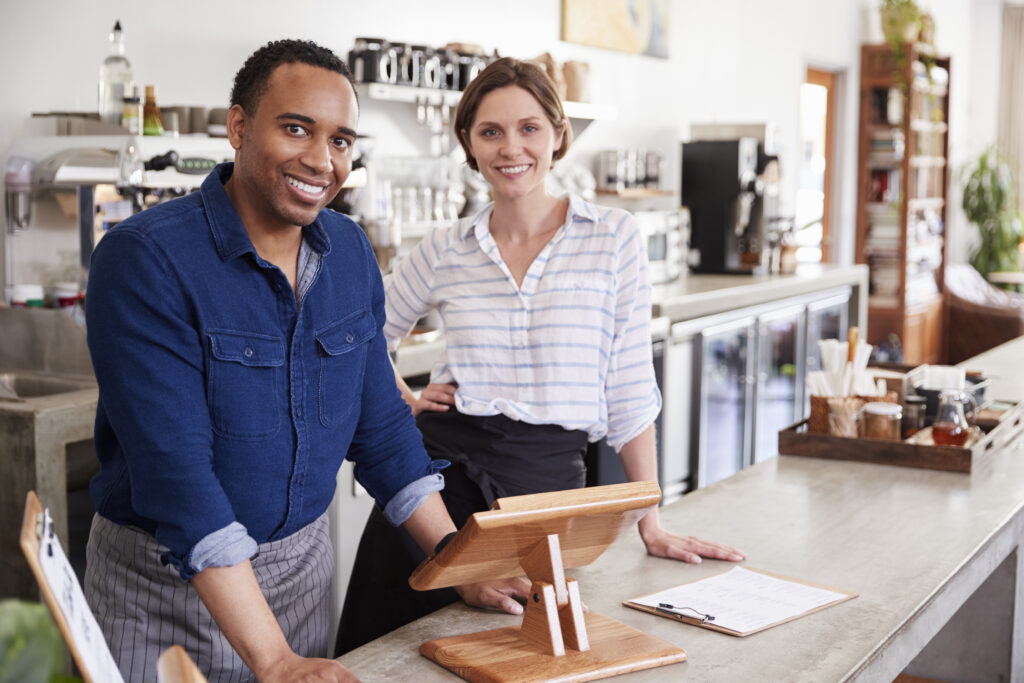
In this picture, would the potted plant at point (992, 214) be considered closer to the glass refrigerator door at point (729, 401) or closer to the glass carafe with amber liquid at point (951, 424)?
the glass refrigerator door at point (729, 401)

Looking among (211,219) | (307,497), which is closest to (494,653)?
(307,497)

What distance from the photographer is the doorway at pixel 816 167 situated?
8276mm

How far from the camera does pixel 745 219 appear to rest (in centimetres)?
592

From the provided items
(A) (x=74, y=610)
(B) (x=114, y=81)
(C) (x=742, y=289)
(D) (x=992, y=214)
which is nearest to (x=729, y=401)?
(C) (x=742, y=289)

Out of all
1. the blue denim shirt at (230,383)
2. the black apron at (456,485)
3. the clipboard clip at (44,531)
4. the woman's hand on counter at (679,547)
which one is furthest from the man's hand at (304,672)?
the woman's hand on counter at (679,547)

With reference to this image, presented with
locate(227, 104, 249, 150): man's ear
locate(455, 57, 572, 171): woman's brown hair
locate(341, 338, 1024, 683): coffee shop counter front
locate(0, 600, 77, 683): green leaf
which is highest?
locate(455, 57, 572, 171): woman's brown hair

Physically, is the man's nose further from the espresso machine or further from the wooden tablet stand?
the espresso machine

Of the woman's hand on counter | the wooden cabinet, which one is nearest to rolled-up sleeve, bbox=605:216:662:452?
the woman's hand on counter

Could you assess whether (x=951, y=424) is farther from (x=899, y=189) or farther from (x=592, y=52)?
(x=899, y=189)

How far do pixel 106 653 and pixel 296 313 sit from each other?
0.54 meters

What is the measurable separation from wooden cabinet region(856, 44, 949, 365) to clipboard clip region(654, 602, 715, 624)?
7.34m

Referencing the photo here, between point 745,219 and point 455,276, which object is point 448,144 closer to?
point 745,219

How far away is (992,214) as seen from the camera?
9.83 meters

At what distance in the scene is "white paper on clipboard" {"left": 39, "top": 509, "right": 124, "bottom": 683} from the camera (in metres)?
0.87
